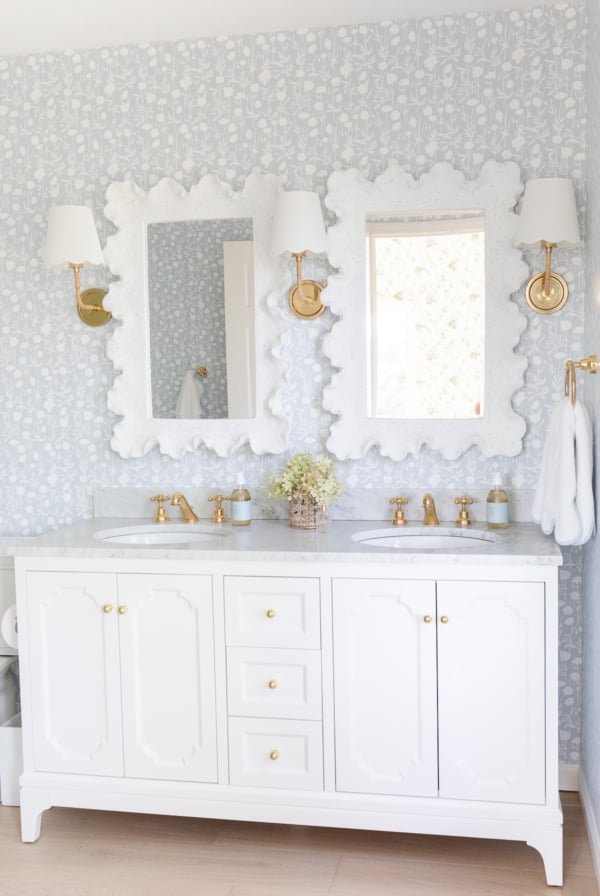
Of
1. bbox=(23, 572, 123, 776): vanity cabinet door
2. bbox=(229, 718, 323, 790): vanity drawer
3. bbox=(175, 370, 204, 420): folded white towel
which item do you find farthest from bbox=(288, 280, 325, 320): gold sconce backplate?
bbox=(229, 718, 323, 790): vanity drawer

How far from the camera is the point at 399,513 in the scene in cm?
293

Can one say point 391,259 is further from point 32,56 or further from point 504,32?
point 32,56

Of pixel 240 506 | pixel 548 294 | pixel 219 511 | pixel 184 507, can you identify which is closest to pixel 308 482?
pixel 240 506

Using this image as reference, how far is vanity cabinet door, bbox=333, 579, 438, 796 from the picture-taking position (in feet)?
8.21

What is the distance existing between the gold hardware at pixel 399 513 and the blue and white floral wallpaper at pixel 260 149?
0.07m

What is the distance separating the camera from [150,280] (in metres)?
3.11

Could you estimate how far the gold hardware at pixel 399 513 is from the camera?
9.60 feet

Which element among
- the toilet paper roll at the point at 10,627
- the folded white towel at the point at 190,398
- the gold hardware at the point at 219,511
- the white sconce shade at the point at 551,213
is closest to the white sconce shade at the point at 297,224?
the folded white towel at the point at 190,398

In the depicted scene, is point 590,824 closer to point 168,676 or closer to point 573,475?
point 573,475

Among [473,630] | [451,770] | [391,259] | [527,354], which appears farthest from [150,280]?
[451,770]

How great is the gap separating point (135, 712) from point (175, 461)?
85 cm

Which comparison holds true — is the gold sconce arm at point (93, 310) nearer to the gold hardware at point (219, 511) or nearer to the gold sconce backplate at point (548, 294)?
the gold hardware at point (219, 511)

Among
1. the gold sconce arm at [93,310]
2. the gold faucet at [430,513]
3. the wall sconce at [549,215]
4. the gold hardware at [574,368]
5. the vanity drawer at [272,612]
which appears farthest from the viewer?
the gold sconce arm at [93,310]

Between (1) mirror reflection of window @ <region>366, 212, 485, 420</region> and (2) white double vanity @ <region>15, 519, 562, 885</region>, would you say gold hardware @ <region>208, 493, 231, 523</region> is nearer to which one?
(2) white double vanity @ <region>15, 519, 562, 885</region>
